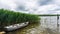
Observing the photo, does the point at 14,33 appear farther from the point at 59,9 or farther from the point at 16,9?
the point at 59,9

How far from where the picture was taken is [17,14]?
3.90 metres

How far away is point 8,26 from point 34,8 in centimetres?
86

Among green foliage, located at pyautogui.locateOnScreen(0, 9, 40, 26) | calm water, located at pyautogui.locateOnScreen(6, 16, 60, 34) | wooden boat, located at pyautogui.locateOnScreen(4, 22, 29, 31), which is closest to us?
wooden boat, located at pyautogui.locateOnScreen(4, 22, 29, 31)

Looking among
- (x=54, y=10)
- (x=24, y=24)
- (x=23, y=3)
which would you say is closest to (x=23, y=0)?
(x=23, y=3)

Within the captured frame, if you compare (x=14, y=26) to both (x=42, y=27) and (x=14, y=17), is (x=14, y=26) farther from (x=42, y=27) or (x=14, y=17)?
(x=42, y=27)

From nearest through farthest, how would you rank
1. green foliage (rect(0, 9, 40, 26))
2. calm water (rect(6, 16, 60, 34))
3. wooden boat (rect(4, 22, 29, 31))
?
wooden boat (rect(4, 22, 29, 31)) < green foliage (rect(0, 9, 40, 26)) < calm water (rect(6, 16, 60, 34))

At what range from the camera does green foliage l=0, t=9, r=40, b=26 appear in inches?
150

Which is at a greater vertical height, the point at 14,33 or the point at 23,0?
the point at 23,0

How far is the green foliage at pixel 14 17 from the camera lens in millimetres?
3803

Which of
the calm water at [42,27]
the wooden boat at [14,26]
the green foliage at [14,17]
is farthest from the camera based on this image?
the calm water at [42,27]

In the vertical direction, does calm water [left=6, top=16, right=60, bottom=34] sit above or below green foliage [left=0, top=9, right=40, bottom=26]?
below

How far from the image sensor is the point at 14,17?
390cm

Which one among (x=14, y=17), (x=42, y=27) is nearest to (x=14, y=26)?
(x=14, y=17)

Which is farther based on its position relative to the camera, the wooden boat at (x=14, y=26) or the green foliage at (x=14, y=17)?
the green foliage at (x=14, y=17)
